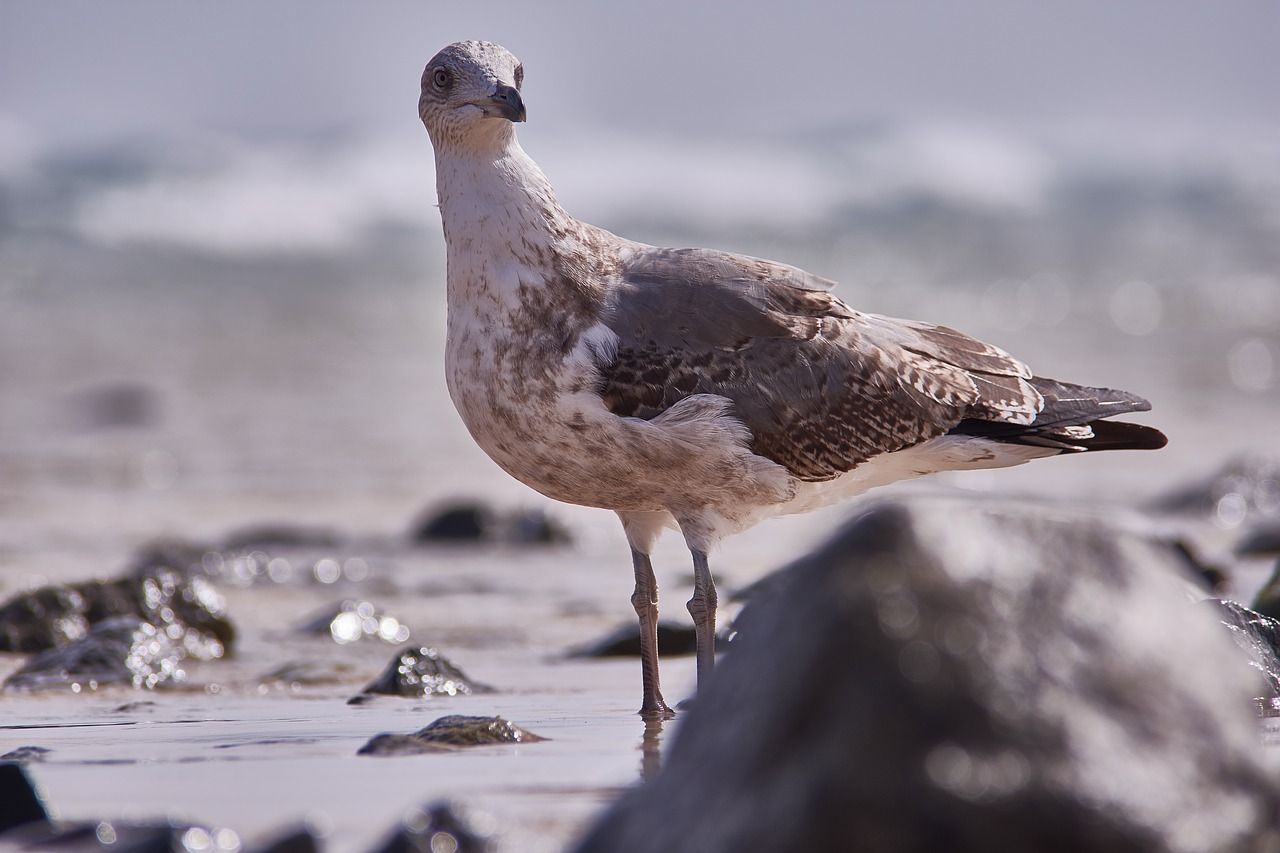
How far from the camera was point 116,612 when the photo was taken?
6227 millimetres

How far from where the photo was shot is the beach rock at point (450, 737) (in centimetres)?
386

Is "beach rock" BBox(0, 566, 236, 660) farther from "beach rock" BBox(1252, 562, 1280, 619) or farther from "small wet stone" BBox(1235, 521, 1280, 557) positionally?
"small wet stone" BBox(1235, 521, 1280, 557)

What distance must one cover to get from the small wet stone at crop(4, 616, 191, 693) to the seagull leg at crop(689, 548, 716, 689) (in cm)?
203

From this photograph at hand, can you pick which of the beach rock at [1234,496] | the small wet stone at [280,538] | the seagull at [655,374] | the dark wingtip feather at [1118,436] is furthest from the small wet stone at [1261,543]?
the small wet stone at [280,538]

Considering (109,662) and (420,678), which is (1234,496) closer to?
(420,678)

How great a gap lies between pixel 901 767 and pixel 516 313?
9.42ft

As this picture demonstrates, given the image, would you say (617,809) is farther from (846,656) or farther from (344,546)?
(344,546)

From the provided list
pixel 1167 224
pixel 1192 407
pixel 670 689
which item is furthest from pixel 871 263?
pixel 670 689

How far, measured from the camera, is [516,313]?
4703mm

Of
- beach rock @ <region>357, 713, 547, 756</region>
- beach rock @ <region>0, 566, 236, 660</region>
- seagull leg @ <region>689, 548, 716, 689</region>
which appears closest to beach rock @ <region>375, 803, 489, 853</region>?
beach rock @ <region>357, 713, 547, 756</region>

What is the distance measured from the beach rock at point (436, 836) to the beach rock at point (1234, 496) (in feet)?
23.3

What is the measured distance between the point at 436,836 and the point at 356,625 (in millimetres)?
3881

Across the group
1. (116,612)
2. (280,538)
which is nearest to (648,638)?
(116,612)

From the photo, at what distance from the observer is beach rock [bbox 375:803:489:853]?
8.66 ft
